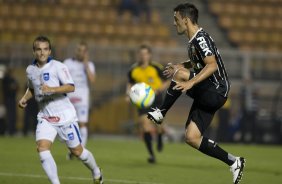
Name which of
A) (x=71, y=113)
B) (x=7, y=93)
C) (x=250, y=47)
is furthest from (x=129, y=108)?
(x=71, y=113)

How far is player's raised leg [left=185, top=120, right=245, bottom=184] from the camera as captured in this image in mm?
9539

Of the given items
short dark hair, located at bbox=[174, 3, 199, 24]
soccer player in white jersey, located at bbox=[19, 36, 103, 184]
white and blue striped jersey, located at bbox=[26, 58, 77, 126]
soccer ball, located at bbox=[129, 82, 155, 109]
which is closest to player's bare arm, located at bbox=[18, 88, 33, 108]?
soccer player in white jersey, located at bbox=[19, 36, 103, 184]

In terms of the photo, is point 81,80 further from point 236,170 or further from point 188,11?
point 236,170

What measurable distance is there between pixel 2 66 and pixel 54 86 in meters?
13.5

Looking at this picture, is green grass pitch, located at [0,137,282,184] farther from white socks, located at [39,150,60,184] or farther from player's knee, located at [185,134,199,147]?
white socks, located at [39,150,60,184]

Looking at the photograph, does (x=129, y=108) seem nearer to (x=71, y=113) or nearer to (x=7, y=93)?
(x=7, y=93)

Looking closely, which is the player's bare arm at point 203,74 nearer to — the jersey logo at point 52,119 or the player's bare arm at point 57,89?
the player's bare arm at point 57,89

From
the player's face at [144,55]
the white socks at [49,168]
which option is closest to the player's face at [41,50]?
the white socks at [49,168]

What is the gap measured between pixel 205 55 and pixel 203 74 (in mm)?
296

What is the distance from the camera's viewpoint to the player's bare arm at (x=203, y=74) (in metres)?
8.92

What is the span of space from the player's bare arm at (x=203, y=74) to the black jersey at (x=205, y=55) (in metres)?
0.08

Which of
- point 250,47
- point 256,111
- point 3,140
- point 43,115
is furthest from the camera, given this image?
point 250,47

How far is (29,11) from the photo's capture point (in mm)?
26609

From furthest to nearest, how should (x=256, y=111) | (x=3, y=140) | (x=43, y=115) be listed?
(x=256, y=111), (x=3, y=140), (x=43, y=115)
